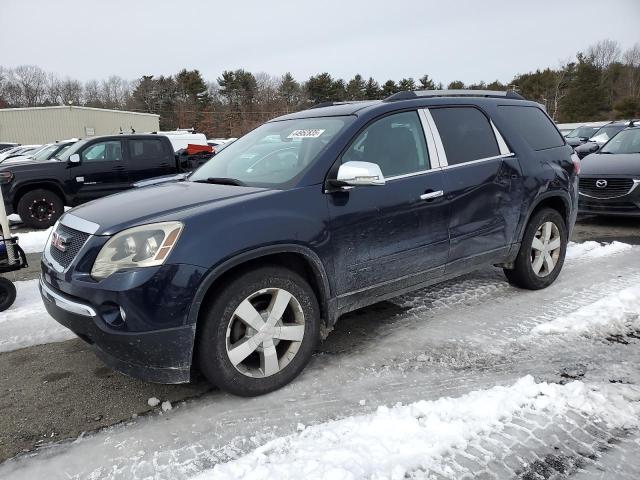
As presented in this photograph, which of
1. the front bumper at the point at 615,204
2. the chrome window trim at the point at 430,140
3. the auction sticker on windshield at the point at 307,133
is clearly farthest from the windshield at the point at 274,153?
the front bumper at the point at 615,204

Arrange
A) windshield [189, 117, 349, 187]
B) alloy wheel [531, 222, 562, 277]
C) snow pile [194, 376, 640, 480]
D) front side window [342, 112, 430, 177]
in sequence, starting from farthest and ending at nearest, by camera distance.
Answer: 1. alloy wheel [531, 222, 562, 277]
2. front side window [342, 112, 430, 177]
3. windshield [189, 117, 349, 187]
4. snow pile [194, 376, 640, 480]

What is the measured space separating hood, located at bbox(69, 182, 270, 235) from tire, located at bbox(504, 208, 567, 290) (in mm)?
2704

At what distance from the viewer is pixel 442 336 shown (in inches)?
147

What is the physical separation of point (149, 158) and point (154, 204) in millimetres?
8450

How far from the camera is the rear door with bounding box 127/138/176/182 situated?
35.0ft

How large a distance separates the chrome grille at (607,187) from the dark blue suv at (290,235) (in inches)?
157

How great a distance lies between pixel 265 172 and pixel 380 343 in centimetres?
153

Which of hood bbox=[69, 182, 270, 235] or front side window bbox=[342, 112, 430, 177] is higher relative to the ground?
front side window bbox=[342, 112, 430, 177]

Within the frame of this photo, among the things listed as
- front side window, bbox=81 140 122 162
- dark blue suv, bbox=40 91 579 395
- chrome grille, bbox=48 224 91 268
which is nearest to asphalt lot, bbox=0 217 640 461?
dark blue suv, bbox=40 91 579 395

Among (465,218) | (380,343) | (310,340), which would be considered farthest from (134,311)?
(465,218)

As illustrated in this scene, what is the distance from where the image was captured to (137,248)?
2.64 m

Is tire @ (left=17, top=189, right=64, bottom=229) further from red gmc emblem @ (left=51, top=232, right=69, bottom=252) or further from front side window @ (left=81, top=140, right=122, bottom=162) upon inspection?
red gmc emblem @ (left=51, top=232, right=69, bottom=252)

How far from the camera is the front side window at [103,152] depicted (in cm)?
1026

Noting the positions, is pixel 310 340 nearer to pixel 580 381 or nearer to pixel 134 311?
pixel 134 311
